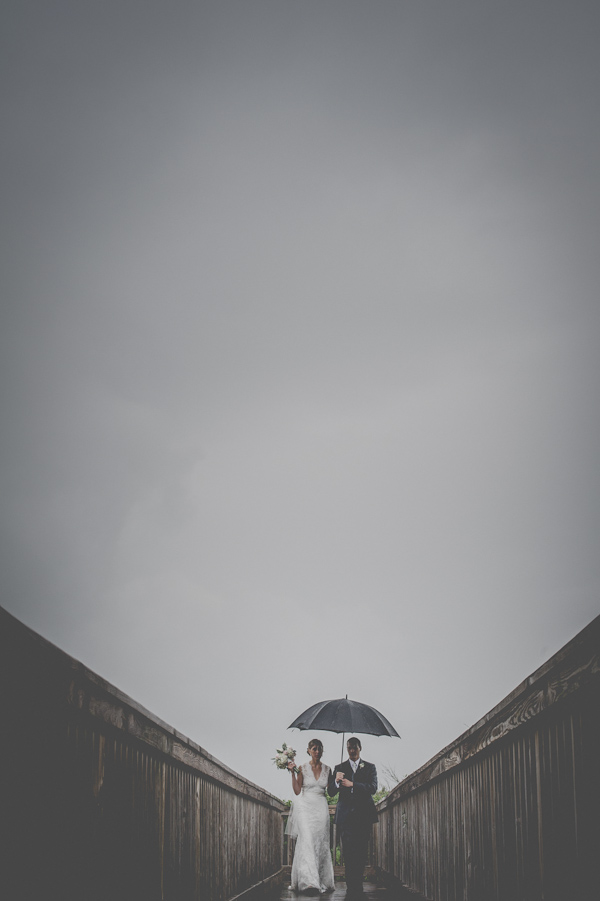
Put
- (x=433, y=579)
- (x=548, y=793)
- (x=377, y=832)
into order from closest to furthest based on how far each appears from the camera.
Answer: (x=548, y=793)
(x=377, y=832)
(x=433, y=579)

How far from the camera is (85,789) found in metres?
3.05

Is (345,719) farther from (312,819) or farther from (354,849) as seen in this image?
(354,849)

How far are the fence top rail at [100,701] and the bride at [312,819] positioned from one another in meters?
5.58

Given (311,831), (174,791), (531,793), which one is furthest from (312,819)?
(531,793)

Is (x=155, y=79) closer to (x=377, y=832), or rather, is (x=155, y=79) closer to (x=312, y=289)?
(x=312, y=289)

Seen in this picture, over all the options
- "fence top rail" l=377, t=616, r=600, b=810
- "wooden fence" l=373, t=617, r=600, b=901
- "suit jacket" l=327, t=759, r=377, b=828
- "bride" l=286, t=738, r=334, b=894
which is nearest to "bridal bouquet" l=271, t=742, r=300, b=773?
"bride" l=286, t=738, r=334, b=894

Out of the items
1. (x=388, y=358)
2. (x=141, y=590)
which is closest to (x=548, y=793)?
(x=388, y=358)

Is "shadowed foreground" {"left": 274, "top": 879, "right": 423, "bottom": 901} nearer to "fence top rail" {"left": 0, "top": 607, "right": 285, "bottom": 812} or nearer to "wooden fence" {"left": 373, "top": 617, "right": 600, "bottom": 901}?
"wooden fence" {"left": 373, "top": 617, "right": 600, "bottom": 901}

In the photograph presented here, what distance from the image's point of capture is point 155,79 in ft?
452

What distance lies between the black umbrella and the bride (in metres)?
0.36

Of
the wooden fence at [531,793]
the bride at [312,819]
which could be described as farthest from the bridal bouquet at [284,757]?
the wooden fence at [531,793]

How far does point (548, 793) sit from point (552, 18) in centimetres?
10180

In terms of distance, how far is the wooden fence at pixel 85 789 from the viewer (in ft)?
8.25

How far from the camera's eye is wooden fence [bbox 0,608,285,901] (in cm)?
252
